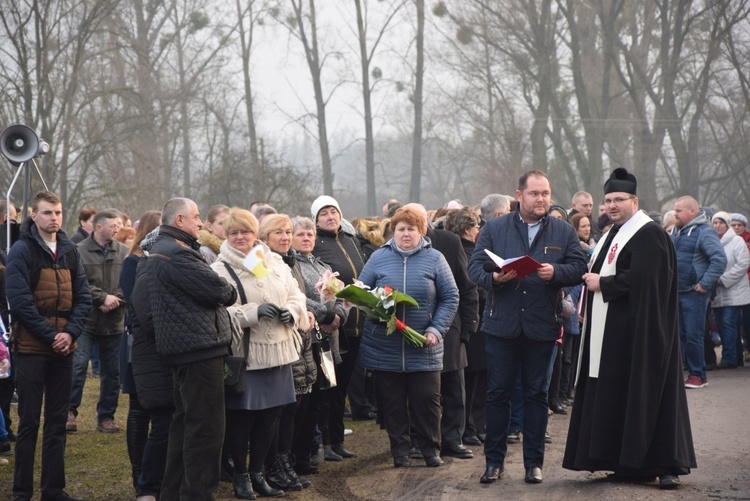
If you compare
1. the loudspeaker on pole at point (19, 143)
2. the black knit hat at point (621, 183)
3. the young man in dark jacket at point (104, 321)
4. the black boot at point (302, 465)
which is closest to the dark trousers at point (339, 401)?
the black boot at point (302, 465)

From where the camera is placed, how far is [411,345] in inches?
313

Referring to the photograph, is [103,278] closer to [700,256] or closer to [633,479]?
[633,479]

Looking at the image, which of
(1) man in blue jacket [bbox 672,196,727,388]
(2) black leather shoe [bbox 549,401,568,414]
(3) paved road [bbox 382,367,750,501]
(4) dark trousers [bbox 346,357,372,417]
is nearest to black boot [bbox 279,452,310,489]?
(3) paved road [bbox 382,367,750,501]

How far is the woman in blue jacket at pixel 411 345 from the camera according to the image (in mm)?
7980

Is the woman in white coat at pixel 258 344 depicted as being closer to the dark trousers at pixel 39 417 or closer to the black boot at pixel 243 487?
the black boot at pixel 243 487

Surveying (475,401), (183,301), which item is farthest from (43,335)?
(475,401)

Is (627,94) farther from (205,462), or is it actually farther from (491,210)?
(205,462)

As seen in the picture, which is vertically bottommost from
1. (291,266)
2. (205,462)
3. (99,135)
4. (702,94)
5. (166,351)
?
(205,462)

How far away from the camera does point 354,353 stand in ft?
28.8

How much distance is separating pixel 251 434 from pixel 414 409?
1.65 m

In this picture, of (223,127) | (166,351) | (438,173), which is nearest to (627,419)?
(166,351)

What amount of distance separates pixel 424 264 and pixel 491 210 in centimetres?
209

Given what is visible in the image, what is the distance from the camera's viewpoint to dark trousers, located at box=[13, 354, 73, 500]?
6.75 meters

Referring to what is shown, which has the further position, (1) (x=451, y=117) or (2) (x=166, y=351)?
(1) (x=451, y=117)
